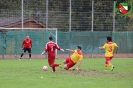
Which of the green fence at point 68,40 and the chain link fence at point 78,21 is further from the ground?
the chain link fence at point 78,21

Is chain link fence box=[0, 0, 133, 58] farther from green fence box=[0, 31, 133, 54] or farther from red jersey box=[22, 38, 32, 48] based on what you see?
red jersey box=[22, 38, 32, 48]

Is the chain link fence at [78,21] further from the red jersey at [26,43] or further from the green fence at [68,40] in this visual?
the red jersey at [26,43]

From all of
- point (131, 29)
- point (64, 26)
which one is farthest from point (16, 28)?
point (131, 29)

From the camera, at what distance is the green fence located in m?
36.4

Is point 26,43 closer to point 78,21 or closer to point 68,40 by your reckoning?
point 68,40

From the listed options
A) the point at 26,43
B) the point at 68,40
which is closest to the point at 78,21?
the point at 68,40

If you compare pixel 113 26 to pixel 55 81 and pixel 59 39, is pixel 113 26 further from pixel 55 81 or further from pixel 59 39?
pixel 55 81

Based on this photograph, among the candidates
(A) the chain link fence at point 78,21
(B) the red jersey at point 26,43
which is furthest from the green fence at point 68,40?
(B) the red jersey at point 26,43

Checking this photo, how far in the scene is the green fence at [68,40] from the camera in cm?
3644

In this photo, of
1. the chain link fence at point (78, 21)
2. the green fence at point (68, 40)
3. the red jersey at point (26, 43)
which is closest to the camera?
the red jersey at point (26, 43)

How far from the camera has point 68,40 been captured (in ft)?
126

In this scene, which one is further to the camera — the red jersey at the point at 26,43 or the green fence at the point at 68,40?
the green fence at the point at 68,40

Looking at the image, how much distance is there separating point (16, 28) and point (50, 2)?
4414 mm

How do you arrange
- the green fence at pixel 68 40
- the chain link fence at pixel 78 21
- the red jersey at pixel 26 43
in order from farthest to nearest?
1. the chain link fence at pixel 78 21
2. the green fence at pixel 68 40
3. the red jersey at pixel 26 43
